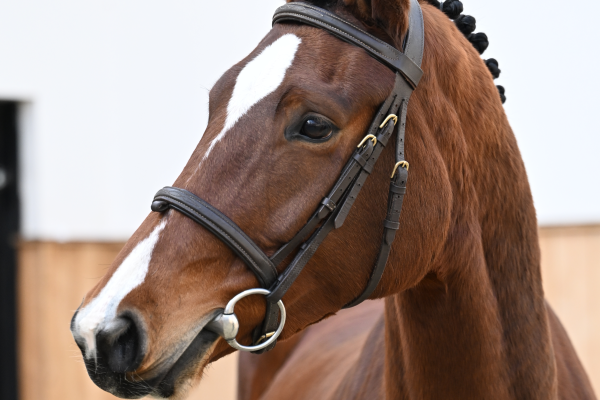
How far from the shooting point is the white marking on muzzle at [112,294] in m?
1.35

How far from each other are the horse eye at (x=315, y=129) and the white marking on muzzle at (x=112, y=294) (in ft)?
1.55

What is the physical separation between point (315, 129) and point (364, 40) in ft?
1.05

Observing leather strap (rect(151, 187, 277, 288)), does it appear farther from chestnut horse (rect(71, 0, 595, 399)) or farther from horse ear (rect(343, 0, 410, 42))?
horse ear (rect(343, 0, 410, 42))

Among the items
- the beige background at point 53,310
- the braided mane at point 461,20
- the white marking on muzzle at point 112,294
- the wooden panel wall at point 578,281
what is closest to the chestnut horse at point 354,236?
the white marking on muzzle at point 112,294

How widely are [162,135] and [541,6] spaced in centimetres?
421

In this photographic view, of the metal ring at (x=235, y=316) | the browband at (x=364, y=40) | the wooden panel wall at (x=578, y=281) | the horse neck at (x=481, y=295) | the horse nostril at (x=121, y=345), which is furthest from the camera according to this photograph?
the wooden panel wall at (x=578, y=281)

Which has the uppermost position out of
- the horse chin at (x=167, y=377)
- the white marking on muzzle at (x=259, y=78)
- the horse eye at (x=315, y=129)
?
the white marking on muzzle at (x=259, y=78)

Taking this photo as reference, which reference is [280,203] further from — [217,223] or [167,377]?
[167,377]

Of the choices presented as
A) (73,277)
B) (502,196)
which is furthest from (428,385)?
(73,277)

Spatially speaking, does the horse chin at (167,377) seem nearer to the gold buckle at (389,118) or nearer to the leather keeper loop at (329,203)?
the leather keeper loop at (329,203)

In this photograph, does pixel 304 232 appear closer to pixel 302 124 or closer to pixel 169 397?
pixel 302 124

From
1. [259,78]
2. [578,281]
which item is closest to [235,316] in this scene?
[259,78]

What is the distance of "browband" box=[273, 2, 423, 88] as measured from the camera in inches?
66.6

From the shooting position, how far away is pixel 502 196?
196 centimetres
